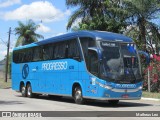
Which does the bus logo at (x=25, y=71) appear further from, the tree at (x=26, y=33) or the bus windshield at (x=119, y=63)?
the tree at (x=26, y=33)

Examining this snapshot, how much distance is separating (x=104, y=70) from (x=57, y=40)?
5.18 metres

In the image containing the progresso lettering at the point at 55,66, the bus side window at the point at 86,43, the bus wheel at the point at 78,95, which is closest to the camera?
the bus side window at the point at 86,43

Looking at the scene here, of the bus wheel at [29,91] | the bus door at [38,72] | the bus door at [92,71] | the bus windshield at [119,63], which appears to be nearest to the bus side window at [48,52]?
the bus door at [38,72]

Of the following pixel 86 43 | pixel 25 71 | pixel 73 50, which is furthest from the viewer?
→ pixel 25 71

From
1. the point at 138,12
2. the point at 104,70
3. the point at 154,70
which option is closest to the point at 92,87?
the point at 104,70

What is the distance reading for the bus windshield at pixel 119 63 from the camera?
19.0 metres

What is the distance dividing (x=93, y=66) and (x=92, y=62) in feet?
0.68

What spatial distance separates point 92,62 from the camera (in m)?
19.6

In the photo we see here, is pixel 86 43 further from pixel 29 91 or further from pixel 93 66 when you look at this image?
pixel 29 91

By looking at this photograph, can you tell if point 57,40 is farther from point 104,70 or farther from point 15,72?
point 15,72

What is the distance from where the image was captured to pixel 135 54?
2011cm

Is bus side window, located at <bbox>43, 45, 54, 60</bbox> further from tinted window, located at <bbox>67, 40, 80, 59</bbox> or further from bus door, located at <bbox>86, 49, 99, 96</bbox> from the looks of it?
bus door, located at <bbox>86, 49, 99, 96</bbox>

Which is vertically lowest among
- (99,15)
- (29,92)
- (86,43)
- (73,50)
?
(29,92)

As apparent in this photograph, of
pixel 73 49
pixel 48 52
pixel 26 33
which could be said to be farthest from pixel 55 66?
pixel 26 33
